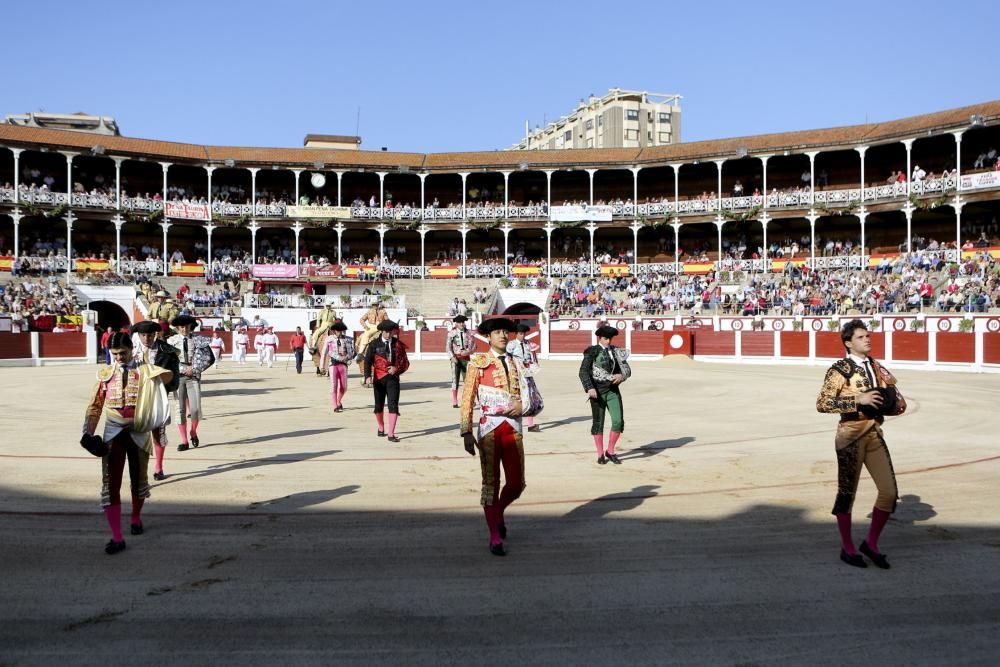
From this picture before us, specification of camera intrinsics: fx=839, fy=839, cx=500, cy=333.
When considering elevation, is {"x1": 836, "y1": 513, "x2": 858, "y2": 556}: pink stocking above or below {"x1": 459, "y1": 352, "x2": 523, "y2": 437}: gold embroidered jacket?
below

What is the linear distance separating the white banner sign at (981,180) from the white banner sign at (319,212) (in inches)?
1054

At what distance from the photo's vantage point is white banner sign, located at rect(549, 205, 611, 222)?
1596 inches

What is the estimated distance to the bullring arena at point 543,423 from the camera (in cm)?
398

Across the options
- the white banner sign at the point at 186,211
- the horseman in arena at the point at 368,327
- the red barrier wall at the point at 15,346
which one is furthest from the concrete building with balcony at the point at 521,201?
the horseman in arena at the point at 368,327

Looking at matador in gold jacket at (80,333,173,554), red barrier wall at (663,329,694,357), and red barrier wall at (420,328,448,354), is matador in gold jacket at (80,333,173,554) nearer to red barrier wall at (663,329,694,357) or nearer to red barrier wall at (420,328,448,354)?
red barrier wall at (663,329,694,357)

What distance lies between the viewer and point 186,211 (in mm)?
38844

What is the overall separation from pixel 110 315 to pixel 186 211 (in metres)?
6.10

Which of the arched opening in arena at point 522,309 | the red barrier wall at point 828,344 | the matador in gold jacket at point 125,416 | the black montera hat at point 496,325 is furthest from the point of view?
the arched opening in arena at point 522,309

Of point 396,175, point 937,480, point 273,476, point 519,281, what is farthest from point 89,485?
point 396,175

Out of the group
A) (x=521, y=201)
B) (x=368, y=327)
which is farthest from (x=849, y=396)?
(x=521, y=201)

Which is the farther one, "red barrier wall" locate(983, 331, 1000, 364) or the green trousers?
"red barrier wall" locate(983, 331, 1000, 364)

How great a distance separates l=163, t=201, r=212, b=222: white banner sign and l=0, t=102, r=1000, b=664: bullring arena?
108 millimetres

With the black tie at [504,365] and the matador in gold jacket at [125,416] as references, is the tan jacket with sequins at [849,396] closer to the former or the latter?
the black tie at [504,365]

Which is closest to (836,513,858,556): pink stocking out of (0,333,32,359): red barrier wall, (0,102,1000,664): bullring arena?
(0,102,1000,664): bullring arena
